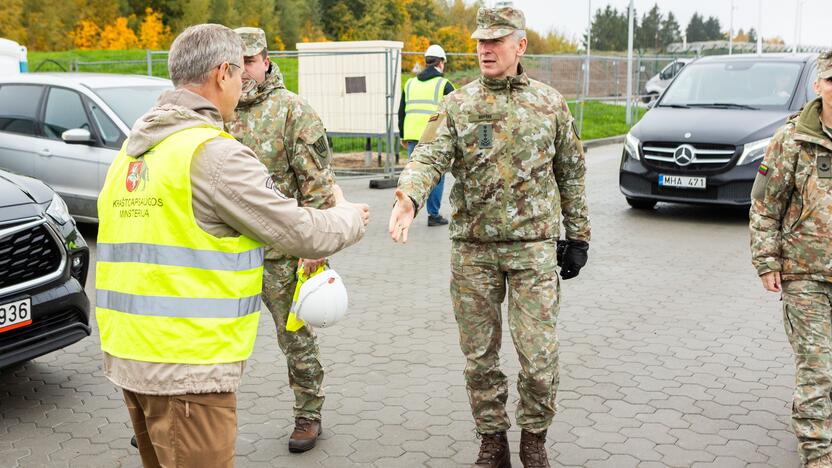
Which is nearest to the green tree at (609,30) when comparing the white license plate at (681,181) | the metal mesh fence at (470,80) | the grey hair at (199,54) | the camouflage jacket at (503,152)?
the metal mesh fence at (470,80)

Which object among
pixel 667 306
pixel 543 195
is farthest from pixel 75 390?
pixel 667 306

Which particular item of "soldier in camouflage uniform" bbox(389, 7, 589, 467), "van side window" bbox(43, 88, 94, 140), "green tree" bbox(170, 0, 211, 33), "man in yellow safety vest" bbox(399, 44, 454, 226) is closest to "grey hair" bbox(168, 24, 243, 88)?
"soldier in camouflage uniform" bbox(389, 7, 589, 467)

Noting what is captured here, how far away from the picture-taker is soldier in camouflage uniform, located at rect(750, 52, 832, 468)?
4.02m

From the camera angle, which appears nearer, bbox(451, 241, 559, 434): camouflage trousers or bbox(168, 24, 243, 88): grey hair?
bbox(168, 24, 243, 88): grey hair

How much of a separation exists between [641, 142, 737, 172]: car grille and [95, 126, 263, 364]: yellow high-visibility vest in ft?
28.8

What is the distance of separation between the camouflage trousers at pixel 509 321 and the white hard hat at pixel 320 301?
0.86 m

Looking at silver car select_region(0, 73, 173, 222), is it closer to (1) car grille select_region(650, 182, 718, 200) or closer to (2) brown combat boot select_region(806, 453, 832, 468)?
(1) car grille select_region(650, 182, 718, 200)

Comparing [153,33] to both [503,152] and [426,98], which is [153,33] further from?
[503,152]

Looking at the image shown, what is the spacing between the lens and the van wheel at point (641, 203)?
1170cm

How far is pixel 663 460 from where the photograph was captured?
4336mm

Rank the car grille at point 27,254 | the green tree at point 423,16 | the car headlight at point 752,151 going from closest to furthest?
the car grille at point 27,254, the car headlight at point 752,151, the green tree at point 423,16

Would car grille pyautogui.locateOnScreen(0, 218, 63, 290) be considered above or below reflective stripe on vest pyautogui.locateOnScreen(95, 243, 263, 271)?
below

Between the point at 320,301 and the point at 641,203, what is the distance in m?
9.14

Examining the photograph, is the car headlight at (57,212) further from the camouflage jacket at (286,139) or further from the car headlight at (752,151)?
the car headlight at (752,151)
